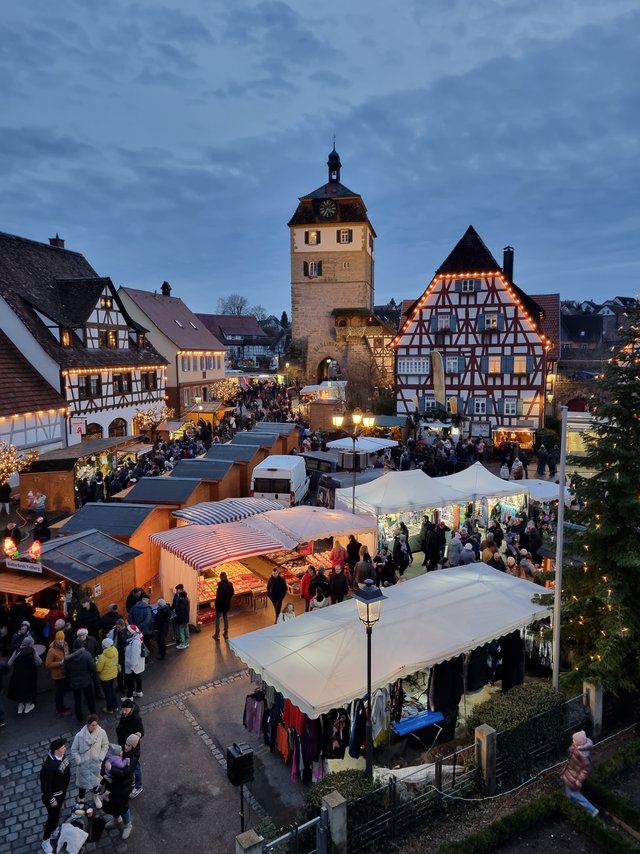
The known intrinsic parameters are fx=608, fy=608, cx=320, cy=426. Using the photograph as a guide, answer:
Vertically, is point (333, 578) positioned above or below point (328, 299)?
below

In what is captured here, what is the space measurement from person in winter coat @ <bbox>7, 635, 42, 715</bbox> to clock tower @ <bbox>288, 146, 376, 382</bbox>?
43.5 metres

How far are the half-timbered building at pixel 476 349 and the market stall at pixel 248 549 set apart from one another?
2067 centimetres

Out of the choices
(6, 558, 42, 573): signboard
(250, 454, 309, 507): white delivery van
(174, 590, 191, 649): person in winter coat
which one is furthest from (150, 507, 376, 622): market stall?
(250, 454, 309, 507): white delivery van

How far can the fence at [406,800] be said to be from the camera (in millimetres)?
6258

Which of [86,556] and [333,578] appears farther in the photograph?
[333,578]

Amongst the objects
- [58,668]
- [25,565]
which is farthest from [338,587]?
[25,565]

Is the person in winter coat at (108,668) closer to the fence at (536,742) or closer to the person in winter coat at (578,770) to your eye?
the fence at (536,742)

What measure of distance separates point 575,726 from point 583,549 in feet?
8.15

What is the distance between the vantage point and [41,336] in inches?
1014

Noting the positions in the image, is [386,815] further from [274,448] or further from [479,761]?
[274,448]

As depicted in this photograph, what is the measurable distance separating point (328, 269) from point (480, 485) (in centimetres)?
3864

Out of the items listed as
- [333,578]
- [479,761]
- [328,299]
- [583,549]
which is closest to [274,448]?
[333,578]

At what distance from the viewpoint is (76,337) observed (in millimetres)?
28203

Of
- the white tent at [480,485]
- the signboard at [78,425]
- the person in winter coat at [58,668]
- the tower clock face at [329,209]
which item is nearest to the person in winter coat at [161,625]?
the person in winter coat at [58,668]
